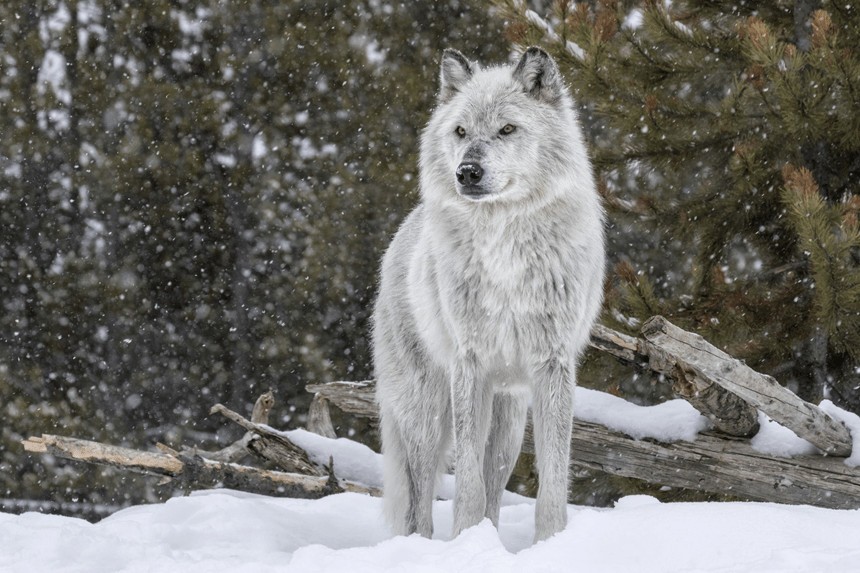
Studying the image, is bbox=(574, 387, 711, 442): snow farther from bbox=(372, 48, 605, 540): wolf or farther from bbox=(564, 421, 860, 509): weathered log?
bbox=(372, 48, 605, 540): wolf

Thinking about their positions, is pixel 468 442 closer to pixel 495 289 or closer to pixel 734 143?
pixel 495 289

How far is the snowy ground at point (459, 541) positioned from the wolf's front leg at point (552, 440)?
0.19m

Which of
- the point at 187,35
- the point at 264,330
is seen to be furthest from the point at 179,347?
the point at 187,35

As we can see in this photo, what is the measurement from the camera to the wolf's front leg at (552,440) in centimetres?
409

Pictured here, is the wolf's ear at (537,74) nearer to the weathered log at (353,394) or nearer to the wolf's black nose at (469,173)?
the wolf's black nose at (469,173)

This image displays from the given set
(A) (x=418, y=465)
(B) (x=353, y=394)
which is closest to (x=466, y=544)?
(A) (x=418, y=465)

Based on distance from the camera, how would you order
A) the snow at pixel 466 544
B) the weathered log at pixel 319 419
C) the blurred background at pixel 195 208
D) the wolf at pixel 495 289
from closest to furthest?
the snow at pixel 466 544
the wolf at pixel 495 289
the weathered log at pixel 319 419
the blurred background at pixel 195 208

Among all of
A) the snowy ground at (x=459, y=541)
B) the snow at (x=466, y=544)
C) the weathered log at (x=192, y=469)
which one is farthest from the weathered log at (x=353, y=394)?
the snow at (x=466, y=544)

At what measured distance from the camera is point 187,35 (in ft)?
44.7

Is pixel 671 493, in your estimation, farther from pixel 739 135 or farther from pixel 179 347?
pixel 179 347

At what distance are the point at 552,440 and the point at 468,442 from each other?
0.38 meters

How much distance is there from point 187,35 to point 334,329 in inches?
191

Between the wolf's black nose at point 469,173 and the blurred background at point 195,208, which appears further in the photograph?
the blurred background at point 195,208

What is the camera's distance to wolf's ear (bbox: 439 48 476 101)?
4625mm
